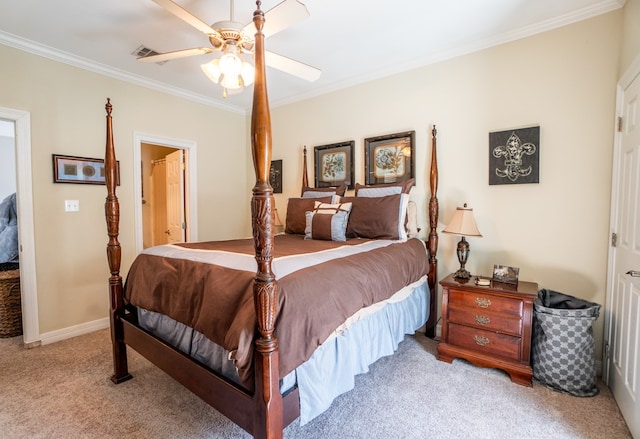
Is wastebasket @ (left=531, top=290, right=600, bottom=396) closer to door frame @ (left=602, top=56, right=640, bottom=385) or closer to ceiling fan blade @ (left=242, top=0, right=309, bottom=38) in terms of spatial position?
door frame @ (left=602, top=56, right=640, bottom=385)

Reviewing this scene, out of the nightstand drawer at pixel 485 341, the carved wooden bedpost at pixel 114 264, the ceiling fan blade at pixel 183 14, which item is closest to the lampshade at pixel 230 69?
the ceiling fan blade at pixel 183 14

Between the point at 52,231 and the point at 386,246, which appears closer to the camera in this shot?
the point at 386,246

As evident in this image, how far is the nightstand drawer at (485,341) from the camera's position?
2.10 m

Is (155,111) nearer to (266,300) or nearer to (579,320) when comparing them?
(266,300)

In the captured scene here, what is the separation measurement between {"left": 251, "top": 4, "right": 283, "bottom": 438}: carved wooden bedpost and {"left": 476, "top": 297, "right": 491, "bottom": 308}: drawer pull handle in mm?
1654

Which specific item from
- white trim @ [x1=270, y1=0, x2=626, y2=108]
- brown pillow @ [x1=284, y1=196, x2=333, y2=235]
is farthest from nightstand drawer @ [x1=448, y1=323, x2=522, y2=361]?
white trim @ [x1=270, y1=0, x2=626, y2=108]

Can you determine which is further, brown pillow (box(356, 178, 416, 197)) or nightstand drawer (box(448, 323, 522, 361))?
brown pillow (box(356, 178, 416, 197))

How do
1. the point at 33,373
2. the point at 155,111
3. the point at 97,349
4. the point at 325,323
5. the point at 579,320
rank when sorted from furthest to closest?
1. the point at 155,111
2. the point at 97,349
3. the point at 33,373
4. the point at 579,320
5. the point at 325,323

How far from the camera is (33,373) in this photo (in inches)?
88.2

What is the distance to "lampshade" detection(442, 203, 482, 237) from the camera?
234 centimetres

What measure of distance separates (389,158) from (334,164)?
0.69m

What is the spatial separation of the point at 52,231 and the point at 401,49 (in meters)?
3.61

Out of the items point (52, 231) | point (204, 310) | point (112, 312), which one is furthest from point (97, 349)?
point (204, 310)

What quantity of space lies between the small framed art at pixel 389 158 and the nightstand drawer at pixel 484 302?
4.08ft
